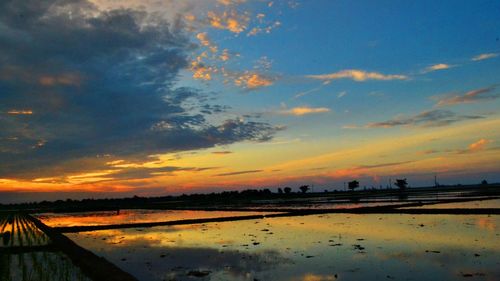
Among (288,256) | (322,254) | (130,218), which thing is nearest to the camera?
(288,256)

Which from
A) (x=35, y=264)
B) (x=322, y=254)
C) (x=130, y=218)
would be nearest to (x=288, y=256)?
(x=322, y=254)

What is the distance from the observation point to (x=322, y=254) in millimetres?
12992

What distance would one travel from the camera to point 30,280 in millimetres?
10523

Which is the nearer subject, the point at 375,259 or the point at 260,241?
the point at 375,259

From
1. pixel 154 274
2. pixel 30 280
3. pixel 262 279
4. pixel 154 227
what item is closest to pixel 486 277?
pixel 262 279

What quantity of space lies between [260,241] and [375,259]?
20.1ft

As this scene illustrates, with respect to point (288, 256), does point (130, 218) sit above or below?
below

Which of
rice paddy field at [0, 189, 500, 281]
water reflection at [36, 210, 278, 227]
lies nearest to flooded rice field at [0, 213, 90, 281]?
rice paddy field at [0, 189, 500, 281]

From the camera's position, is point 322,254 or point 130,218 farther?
point 130,218

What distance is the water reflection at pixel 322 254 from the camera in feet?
33.0

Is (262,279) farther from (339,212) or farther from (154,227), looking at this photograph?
(339,212)

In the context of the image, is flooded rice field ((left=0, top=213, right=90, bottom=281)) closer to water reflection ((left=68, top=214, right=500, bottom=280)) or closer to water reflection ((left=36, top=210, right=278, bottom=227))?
water reflection ((left=68, top=214, right=500, bottom=280))

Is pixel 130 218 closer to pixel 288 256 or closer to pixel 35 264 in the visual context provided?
pixel 35 264

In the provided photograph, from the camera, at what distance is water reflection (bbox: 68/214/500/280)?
10062 millimetres
